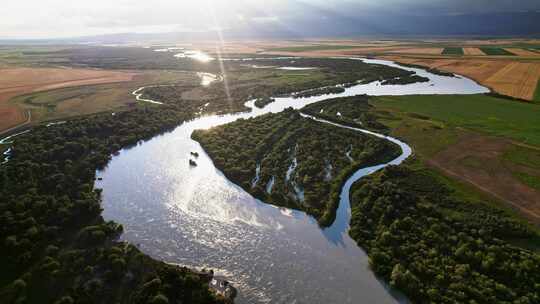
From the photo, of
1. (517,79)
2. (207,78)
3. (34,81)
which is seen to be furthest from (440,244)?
(34,81)

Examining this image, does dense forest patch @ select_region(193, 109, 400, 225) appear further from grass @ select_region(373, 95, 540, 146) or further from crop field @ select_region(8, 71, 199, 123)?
crop field @ select_region(8, 71, 199, 123)

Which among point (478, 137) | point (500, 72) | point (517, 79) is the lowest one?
point (478, 137)

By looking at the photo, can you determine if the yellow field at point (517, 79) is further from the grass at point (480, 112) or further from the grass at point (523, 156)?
the grass at point (523, 156)

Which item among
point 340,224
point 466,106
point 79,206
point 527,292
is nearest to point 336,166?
point 340,224

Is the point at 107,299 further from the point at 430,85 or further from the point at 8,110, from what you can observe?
the point at 430,85

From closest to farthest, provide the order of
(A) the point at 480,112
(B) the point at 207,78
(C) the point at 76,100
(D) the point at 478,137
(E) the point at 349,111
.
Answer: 1. (D) the point at 478,137
2. (A) the point at 480,112
3. (E) the point at 349,111
4. (C) the point at 76,100
5. (B) the point at 207,78

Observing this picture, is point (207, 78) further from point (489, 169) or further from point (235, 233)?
point (235, 233)
